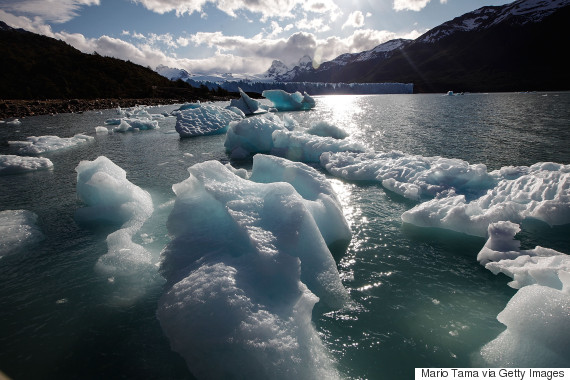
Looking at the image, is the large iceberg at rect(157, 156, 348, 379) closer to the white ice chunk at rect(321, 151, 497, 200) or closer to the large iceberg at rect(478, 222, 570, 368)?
the large iceberg at rect(478, 222, 570, 368)

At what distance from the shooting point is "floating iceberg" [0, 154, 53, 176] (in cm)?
857

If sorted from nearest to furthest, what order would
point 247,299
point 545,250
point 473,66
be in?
point 247,299 < point 545,250 < point 473,66

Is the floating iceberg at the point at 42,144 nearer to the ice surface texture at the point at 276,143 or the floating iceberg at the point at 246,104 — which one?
the ice surface texture at the point at 276,143

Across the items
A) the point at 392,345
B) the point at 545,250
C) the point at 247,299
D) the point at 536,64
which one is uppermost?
the point at 536,64

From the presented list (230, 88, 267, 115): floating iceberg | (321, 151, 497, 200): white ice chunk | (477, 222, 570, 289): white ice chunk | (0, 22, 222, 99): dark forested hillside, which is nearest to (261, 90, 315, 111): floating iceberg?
(230, 88, 267, 115): floating iceberg

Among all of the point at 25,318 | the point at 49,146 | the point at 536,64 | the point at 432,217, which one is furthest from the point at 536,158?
the point at 536,64

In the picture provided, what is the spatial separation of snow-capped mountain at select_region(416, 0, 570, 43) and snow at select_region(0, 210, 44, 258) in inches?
5661

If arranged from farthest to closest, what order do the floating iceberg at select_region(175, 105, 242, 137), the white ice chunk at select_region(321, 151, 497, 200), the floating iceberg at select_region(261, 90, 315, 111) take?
the floating iceberg at select_region(261, 90, 315, 111), the floating iceberg at select_region(175, 105, 242, 137), the white ice chunk at select_region(321, 151, 497, 200)

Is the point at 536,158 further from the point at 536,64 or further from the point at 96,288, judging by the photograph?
the point at 536,64

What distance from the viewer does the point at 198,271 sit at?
2.75 m

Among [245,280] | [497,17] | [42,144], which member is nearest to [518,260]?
[245,280]

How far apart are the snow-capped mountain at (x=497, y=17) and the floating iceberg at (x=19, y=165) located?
468 feet

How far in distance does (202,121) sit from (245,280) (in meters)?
15.0

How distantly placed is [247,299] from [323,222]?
2068 mm
